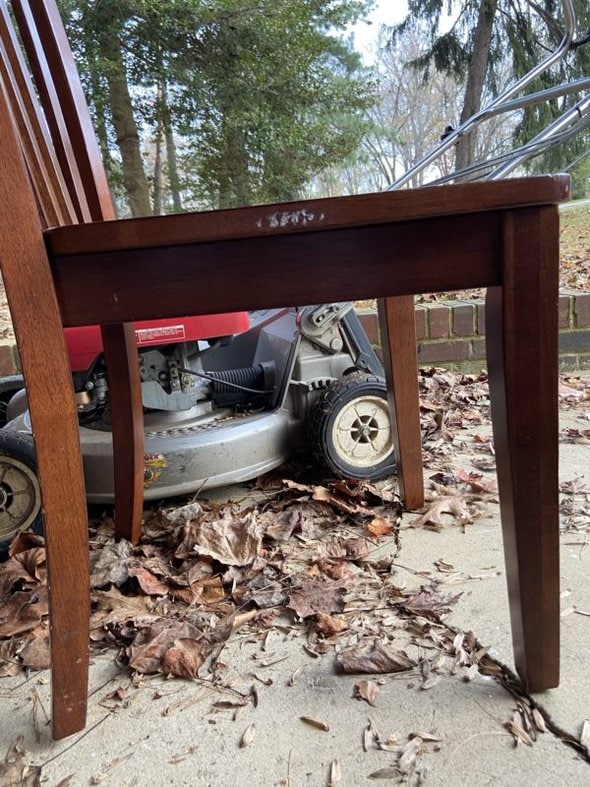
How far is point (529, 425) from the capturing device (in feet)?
2.35

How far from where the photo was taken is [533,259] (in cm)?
67

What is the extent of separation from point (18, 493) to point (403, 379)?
876mm

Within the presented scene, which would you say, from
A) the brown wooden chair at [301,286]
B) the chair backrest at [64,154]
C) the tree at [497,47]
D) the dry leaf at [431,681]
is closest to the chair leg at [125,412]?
the chair backrest at [64,154]

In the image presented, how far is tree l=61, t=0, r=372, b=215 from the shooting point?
4.78 m

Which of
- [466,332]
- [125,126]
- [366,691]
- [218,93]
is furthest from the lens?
[125,126]

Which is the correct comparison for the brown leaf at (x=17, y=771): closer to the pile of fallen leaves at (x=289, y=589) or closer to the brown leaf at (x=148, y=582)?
the pile of fallen leaves at (x=289, y=589)

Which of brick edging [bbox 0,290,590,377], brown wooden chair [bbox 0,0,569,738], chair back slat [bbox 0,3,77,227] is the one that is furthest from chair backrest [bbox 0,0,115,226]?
brick edging [bbox 0,290,590,377]

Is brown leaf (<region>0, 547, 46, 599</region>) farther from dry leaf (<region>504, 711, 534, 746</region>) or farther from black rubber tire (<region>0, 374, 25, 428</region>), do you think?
dry leaf (<region>504, 711, 534, 746</region>)

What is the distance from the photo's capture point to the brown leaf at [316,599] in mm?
1049

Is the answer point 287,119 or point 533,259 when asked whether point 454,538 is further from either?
point 287,119

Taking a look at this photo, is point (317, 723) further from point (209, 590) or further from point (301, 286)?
point (301, 286)

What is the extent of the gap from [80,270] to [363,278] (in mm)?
329

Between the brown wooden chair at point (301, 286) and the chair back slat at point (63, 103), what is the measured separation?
0.23 m

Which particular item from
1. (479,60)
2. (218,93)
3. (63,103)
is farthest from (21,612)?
(479,60)
